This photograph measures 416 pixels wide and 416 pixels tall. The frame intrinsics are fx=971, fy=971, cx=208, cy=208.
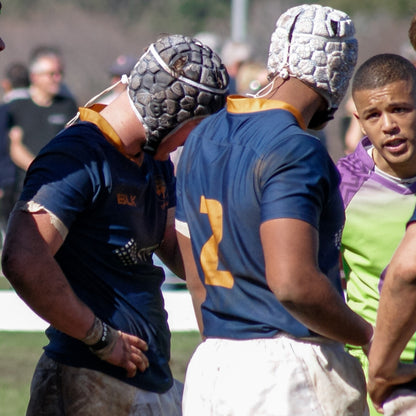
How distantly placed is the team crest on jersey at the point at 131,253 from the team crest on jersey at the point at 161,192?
22 cm

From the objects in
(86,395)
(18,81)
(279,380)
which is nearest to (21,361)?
(86,395)

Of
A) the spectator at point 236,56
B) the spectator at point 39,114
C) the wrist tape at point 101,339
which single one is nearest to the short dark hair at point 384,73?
the wrist tape at point 101,339

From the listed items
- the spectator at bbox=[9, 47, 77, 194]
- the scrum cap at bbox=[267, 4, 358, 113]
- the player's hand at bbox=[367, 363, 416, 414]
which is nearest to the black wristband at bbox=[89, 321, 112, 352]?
the player's hand at bbox=[367, 363, 416, 414]

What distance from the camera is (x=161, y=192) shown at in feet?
12.4

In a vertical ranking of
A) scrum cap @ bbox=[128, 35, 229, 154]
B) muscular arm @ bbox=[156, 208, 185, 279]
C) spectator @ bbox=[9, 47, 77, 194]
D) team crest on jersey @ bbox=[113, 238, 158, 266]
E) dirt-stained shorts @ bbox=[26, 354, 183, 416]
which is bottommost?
spectator @ bbox=[9, 47, 77, 194]

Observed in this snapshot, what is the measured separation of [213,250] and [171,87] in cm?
75

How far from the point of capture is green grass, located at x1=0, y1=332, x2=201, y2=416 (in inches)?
257

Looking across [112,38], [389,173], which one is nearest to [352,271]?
[389,173]

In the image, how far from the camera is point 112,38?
43.1 m

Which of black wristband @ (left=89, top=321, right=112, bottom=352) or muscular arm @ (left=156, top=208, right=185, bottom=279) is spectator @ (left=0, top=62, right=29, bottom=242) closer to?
Answer: muscular arm @ (left=156, top=208, right=185, bottom=279)

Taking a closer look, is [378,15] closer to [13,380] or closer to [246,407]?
[13,380]

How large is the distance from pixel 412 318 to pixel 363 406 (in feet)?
1.34

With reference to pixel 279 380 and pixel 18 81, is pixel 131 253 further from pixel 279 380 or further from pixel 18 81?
pixel 18 81

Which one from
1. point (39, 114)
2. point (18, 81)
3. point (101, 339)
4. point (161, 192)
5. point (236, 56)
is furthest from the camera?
point (18, 81)
